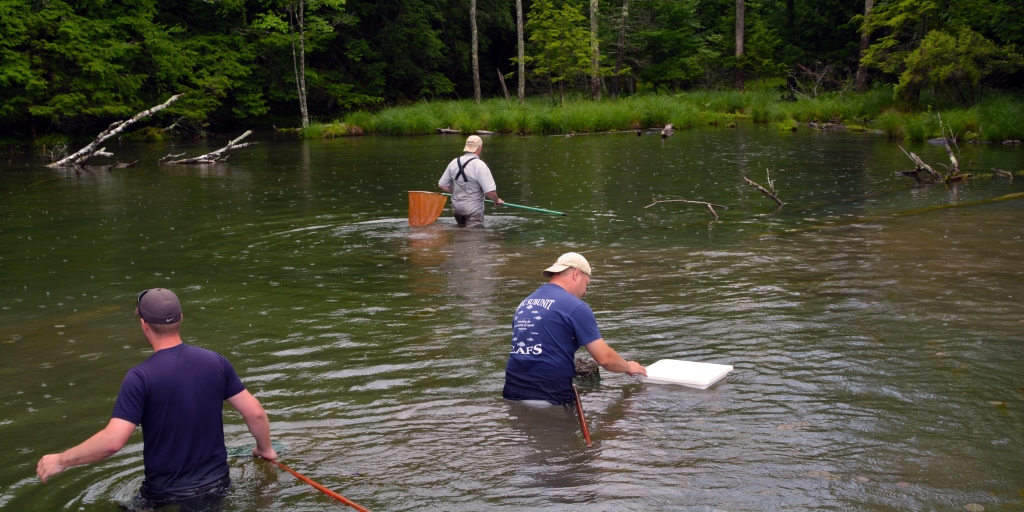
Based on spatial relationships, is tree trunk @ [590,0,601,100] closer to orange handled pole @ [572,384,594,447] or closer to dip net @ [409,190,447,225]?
dip net @ [409,190,447,225]

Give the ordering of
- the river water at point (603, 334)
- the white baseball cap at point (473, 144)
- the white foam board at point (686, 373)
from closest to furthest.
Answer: the river water at point (603, 334)
the white foam board at point (686, 373)
the white baseball cap at point (473, 144)

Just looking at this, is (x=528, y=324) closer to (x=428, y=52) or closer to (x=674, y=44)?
(x=428, y=52)

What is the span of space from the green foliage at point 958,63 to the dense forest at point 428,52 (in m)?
0.06

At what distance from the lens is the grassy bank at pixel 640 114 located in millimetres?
35666

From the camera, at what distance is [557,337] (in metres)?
6.27

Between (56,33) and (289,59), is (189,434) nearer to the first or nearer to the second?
(56,33)

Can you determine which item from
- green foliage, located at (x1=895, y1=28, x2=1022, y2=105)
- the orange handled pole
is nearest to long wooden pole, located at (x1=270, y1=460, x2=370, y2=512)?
the orange handled pole

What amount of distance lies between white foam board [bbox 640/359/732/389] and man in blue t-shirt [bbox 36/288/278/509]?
3140 millimetres

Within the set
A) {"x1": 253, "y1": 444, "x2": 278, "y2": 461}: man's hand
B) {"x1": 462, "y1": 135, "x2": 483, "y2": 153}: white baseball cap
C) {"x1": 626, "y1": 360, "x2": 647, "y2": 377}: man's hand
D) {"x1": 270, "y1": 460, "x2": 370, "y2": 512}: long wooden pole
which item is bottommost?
{"x1": 270, "y1": 460, "x2": 370, "y2": 512}: long wooden pole

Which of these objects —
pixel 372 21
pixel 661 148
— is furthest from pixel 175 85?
pixel 661 148

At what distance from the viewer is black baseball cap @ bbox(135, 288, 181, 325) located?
14.7 ft

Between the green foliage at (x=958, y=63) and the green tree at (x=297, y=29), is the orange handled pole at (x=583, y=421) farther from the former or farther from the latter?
the green tree at (x=297, y=29)

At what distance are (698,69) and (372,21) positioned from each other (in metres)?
19.4

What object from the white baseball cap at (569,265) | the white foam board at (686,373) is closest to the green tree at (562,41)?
the white foam board at (686,373)
